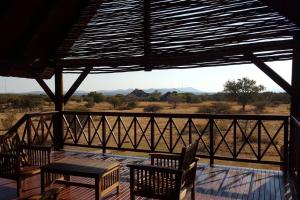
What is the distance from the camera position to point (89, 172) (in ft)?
12.8

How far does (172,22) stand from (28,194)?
14.4ft

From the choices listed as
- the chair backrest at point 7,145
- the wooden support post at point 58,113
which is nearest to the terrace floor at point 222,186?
the chair backrest at point 7,145

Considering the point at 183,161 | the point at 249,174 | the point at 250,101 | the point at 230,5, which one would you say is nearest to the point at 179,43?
the point at 230,5

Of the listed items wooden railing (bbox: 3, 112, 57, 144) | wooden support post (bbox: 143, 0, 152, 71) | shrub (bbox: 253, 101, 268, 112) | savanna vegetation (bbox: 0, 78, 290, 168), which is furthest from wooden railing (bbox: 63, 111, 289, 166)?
shrub (bbox: 253, 101, 268, 112)

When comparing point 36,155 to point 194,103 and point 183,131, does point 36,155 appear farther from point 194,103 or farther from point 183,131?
point 194,103

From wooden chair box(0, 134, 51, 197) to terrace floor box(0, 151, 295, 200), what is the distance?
1.11 ft

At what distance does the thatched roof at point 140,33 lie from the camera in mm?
5500

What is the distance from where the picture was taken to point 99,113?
280 inches

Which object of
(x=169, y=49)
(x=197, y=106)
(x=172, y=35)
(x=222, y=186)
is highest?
(x=172, y=35)

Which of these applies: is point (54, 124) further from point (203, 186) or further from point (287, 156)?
point (287, 156)

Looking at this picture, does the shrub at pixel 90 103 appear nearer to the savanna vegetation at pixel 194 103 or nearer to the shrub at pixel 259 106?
→ the savanna vegetation at pixel 194 103

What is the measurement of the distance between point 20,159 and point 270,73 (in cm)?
455

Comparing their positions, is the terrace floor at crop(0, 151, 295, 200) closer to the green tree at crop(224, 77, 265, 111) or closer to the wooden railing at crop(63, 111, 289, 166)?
the wooden railing at crop(63, 111, 289, 166)

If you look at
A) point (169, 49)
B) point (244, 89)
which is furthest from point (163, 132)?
point (244, 89)
